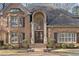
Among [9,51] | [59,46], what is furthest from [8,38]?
[59,46]

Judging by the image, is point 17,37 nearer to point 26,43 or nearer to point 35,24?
point 26,43

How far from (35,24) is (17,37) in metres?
0.30

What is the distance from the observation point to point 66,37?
8586 mm

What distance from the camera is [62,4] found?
857 cm

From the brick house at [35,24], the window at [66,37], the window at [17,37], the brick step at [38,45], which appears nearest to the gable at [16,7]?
the brick house at [35,24]

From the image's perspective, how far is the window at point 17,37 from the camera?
338 inches

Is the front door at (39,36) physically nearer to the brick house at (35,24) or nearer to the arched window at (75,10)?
the brick house at (35,24)

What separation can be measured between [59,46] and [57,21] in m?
0.34

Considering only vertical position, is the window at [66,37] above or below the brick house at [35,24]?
below

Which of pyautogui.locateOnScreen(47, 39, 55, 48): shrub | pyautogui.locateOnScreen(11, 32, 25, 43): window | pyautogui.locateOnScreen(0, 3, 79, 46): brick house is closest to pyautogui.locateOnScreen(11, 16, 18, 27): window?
pyautogui.locateOnScreen(0, 3, 79, 46): brick house

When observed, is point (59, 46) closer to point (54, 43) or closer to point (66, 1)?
point (54, 43)

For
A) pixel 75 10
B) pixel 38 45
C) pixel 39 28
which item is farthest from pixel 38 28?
pixel 75 10

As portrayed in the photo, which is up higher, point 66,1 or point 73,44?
point 66,1

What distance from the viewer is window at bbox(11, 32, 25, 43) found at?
8594 mm
